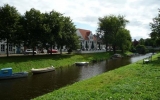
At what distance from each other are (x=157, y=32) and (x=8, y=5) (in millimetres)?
38324

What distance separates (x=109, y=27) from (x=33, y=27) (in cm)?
5016

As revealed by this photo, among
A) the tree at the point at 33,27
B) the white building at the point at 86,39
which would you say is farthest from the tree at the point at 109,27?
the tree at the point at 33,27

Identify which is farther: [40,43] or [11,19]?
[40,43]

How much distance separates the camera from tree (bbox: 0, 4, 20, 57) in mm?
41875

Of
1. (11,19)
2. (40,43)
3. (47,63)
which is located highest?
(11,19)

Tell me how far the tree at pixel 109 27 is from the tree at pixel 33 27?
4572cm

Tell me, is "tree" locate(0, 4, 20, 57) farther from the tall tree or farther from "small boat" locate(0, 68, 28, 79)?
"small boat" locate(0, 68, 28, 79)

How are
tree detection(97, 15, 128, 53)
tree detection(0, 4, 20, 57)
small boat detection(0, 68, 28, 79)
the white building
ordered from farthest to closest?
1. the white building
2. tree detection(97, 15, 128, 53)
3. tree detection(0, 4, 20, 57)
4. small boat detection(0, 68, 28, 79)

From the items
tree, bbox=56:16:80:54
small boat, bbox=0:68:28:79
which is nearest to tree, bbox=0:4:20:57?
small boat, bbox=0:68:28:79

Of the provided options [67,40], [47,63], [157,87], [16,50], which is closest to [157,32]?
[67,40]

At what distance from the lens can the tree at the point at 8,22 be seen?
4188 cm

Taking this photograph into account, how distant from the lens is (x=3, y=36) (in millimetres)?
42344

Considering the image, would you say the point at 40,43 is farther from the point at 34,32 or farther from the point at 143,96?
the point at 143,96

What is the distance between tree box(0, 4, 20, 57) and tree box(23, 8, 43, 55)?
161 inches
